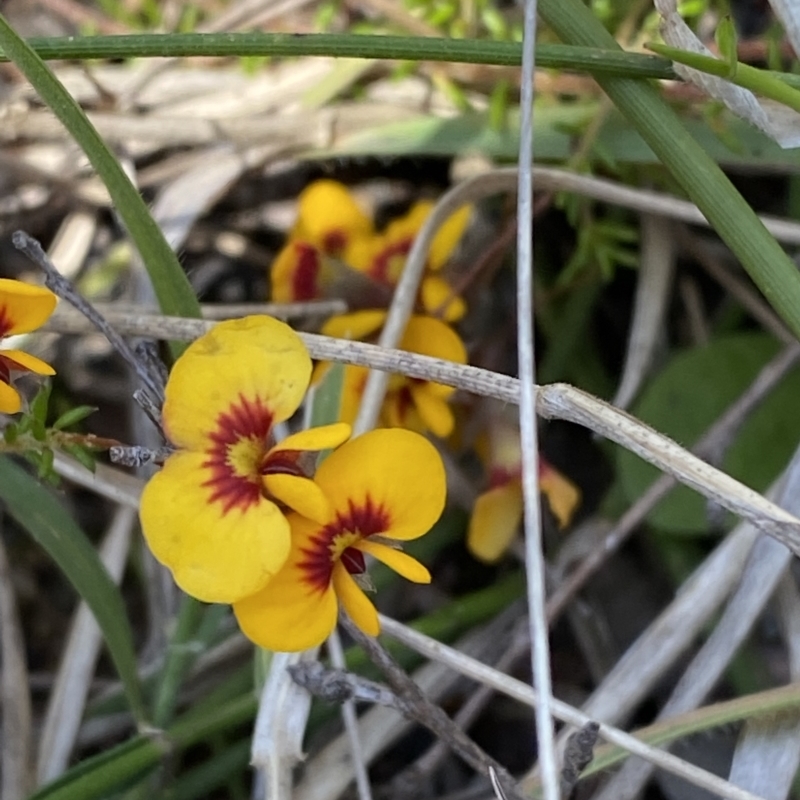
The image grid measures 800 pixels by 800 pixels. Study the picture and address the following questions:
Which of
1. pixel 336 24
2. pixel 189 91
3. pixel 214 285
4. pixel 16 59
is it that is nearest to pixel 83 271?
pixel 214 285

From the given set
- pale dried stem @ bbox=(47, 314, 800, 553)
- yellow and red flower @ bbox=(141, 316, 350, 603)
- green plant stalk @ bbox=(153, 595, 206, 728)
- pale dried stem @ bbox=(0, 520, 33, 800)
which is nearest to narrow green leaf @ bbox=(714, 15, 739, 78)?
pale dried stem @ bbox=(47, 314, 800, 553)

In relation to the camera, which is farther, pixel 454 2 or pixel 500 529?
pixel 454 2

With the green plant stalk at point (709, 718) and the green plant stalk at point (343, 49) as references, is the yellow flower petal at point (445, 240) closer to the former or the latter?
the green plant stalk at point (343, 49)

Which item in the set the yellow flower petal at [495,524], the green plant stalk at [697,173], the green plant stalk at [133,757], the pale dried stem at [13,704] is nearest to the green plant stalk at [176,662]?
the green plant stalk at [133,757]

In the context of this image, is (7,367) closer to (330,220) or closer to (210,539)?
(210,539)

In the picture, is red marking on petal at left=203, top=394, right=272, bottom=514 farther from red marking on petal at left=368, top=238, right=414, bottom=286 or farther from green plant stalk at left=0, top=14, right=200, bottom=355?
red marking on petal at left=368, top=238, right=414, bottom=286

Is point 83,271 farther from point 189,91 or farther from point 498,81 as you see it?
point 498,81
